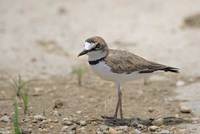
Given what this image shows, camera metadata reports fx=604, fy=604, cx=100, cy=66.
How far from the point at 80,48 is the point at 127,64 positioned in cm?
413

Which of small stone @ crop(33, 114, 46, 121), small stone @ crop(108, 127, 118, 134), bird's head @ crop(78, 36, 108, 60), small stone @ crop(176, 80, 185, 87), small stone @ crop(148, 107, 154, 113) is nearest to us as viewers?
small stone @ crop(108, 127, 118, 134)

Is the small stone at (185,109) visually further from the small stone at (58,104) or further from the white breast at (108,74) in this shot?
the small stone at (58,104)

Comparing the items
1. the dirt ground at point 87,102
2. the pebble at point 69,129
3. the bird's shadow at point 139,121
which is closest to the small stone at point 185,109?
the dirt ground at point 87,102

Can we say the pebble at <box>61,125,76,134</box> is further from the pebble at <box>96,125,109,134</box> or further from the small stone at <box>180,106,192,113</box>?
the small stone at <box>180,106,192,113</box>

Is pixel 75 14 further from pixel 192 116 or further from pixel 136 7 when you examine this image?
pixel 192 116

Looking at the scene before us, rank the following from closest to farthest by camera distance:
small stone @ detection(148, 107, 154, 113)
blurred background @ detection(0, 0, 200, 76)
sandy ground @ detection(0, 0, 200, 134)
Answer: small stone @ detection(148, 107, 154, 113) → sandy ground @ detection(0, 0, 200, 134) → blurred background @ detection(0, 0, 200, 76)

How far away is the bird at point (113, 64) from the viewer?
6.29m

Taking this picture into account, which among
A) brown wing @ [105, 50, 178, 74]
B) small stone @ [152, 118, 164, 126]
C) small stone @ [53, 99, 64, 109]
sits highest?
brown wing @ [105, 50, 178, 74]

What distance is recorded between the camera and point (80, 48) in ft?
34.7

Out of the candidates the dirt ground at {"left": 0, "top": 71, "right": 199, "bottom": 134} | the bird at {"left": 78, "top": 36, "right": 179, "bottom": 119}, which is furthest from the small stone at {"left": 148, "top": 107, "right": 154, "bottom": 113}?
the bird at {"left": 78, "top": 36, "right": 179, "bottom": 119}

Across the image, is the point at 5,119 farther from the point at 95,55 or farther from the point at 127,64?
the point at 127,64

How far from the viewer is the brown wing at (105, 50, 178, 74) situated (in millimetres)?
6395

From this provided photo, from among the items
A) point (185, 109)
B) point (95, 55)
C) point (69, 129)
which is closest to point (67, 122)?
point (69, 129)

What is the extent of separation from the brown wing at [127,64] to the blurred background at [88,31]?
262cm
